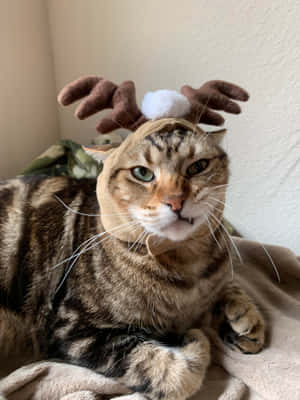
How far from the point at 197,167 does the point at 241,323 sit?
388 millimetres

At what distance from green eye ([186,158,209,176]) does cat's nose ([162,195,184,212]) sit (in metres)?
0.09

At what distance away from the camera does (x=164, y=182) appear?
0.63 m

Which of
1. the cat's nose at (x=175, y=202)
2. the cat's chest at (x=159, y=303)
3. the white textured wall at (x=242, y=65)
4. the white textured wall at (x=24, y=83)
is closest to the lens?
the cat's nose at (x=175, y=202)

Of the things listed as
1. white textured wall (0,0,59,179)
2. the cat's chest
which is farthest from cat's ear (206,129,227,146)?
white textured wall (0,0,59,179)

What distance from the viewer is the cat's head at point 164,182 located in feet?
2.03

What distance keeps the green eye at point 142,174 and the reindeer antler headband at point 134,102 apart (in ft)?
0.34

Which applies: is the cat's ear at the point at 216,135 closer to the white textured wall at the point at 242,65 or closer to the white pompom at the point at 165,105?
the white pompom at the point at 165,105

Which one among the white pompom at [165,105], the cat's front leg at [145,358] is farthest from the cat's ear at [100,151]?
the cat's front leg at [145,358]

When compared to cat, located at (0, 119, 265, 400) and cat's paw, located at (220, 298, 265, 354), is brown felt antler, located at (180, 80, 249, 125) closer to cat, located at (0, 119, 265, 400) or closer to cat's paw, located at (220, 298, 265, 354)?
cat, located at (0, 119, 265, 400)

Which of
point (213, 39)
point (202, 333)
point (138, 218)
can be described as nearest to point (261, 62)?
point (213, 39)

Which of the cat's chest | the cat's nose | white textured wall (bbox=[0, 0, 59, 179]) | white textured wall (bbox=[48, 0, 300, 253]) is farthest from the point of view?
white textured wall (bbox=[0, 0, 59, 179])

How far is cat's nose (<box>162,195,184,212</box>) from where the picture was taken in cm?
60

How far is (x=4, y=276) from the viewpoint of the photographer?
821mm

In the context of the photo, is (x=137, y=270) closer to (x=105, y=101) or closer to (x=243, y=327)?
(x=243, y=327)
